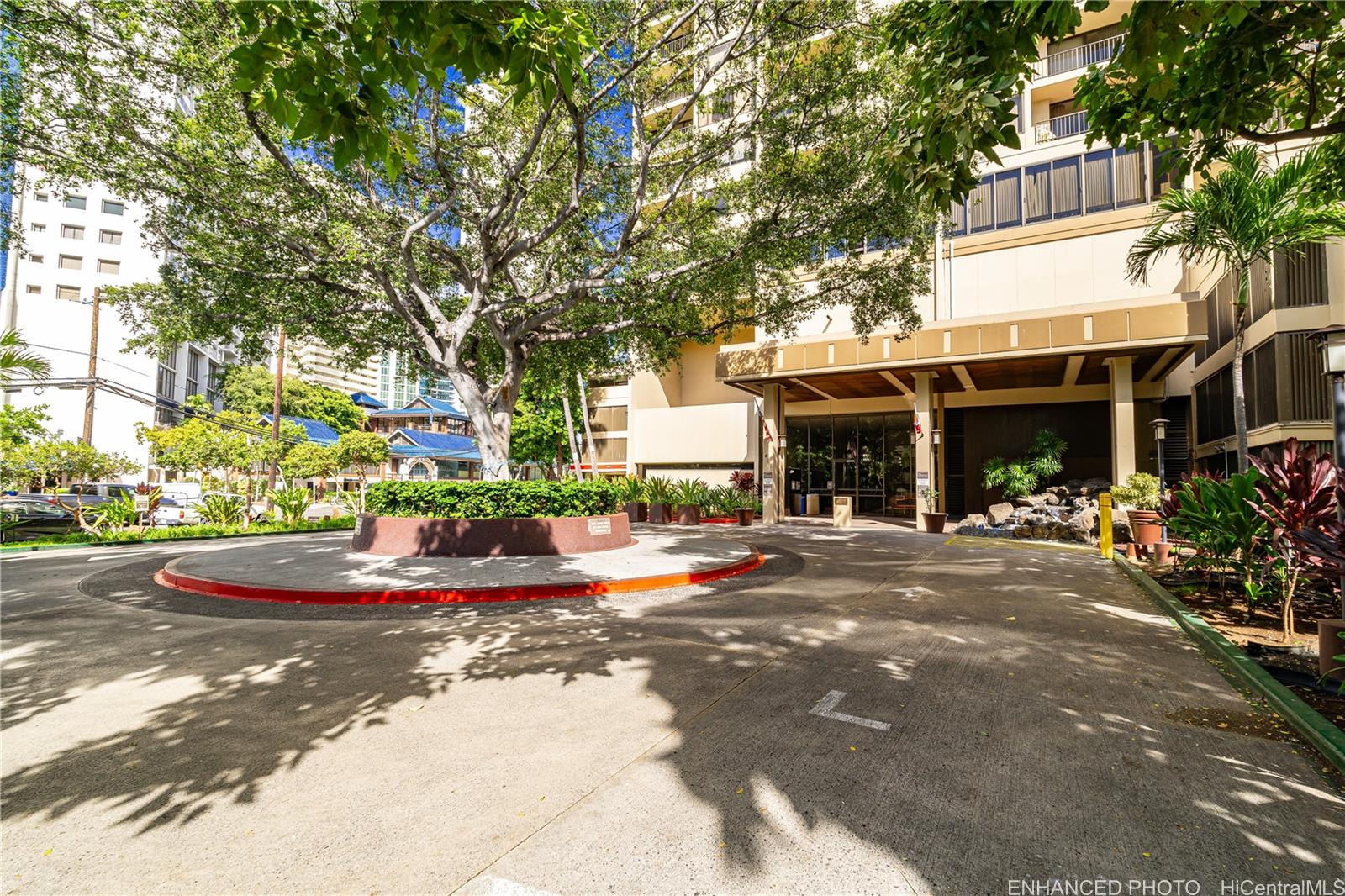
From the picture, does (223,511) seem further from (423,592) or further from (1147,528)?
(1147,528)

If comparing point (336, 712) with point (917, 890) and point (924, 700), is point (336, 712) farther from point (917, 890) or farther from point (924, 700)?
point (924, 700)

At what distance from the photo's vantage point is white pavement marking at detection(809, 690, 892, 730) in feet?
12.8

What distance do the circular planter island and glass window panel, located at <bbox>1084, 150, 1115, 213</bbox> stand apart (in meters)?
20.3

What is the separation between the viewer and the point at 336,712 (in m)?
4.16

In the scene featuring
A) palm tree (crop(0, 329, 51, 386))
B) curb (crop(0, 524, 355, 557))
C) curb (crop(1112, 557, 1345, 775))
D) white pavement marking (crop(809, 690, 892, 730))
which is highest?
palm tree (crop(0, 329, 51, 386))

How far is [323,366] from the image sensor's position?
149 m

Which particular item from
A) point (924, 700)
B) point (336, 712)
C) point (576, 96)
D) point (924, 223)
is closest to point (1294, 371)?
point (924, 223)

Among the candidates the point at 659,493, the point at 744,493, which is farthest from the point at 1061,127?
the point at 659,493

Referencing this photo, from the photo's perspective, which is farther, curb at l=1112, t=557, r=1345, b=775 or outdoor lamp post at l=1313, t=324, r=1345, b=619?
outdoor lamp post at l=1313, t=324, r=1345, b=619

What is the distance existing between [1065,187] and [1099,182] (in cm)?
94

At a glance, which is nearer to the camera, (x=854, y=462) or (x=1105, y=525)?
(x=1105, y=525)

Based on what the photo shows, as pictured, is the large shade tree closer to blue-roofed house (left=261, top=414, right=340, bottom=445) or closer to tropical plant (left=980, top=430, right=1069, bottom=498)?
tropical plant (left=980, top=430, right=1069, bottom=498)

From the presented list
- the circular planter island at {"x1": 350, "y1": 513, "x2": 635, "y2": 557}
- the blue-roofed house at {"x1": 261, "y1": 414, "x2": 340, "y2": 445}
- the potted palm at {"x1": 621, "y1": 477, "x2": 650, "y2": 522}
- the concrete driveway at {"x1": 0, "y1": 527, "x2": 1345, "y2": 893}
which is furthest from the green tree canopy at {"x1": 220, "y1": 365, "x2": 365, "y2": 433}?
the concrete driveway at {"x1": 0, "y1": 527, "x2": 1345, "y2": 893}

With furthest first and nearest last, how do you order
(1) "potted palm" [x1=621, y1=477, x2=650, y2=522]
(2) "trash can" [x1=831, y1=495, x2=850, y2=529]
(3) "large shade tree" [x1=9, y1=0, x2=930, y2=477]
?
1. (1) "potted palm" [x1=621, y1=477, x2=650, y2=522]
2. (2) "trash can" [x1=831, y1=495, x2=850, y2=529]
3. (3) "large shade tree" [x1=9, y1=0, x2=930, y2=477]
